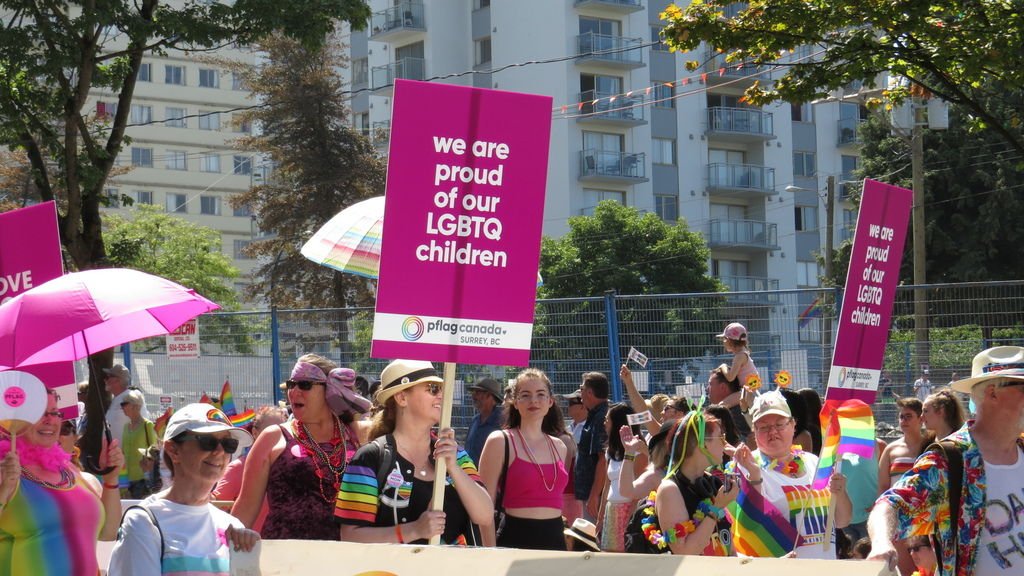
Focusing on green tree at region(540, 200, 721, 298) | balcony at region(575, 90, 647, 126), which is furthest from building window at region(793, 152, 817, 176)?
green tree at region(540, 200, 721, 298)

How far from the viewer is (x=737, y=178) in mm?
57094

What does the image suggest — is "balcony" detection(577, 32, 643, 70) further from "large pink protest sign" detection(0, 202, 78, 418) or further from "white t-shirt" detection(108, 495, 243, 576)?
"white t-shirt" detection(108, 495, 243, 576)

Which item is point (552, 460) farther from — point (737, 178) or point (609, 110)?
point (737, 178)

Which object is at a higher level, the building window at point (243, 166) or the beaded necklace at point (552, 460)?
the building window at point (243, 166)

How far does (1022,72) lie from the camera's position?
1076 centimetres

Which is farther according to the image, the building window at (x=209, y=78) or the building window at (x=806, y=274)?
the building window at (x=209, y=78)

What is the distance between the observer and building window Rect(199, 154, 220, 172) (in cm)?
8550

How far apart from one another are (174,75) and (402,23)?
1295 inches

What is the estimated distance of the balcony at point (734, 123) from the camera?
185 ft

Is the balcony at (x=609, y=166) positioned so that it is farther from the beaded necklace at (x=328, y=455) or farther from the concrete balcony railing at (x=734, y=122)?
the beaded necklace at (x=328, y=455)

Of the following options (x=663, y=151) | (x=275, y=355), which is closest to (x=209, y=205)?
(x=663, y=151)

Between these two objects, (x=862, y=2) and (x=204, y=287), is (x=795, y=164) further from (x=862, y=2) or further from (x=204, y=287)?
(x=862, y=2)

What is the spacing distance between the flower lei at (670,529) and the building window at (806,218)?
54988mm

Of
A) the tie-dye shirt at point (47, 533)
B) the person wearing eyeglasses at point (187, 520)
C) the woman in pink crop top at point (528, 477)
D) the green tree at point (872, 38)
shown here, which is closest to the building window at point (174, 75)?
the green tree at point (872, 38)
